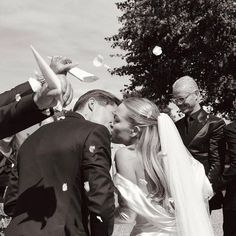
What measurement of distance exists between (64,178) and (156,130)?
963 mm

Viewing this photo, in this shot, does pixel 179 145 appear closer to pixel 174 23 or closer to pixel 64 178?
pixel 64 178

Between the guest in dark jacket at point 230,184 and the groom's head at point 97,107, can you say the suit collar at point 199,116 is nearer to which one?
the guest in dark jacket at point 230,184

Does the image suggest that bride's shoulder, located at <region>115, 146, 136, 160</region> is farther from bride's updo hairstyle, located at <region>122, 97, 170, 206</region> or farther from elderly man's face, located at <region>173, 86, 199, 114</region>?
elderly man's face, located at <region>173, 86, 199, 114</region>

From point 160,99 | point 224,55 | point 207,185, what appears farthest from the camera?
point 160,99

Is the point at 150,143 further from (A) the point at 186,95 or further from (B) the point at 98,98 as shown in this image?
(A) the point at 186,95

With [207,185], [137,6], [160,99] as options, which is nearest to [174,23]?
[137,6]

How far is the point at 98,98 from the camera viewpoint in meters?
3.83

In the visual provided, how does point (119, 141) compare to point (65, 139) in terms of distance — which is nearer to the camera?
point (65, 139)

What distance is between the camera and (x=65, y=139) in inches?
137

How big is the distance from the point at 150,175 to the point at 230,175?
1.79 meters

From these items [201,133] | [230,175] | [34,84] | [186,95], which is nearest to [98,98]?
[34,84]

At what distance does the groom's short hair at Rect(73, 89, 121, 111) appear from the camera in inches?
151

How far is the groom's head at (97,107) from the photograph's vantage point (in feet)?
12.5

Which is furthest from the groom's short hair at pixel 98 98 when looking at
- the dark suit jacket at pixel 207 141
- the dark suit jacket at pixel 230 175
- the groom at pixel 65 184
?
the dark suit jacket at pixel 230 175
